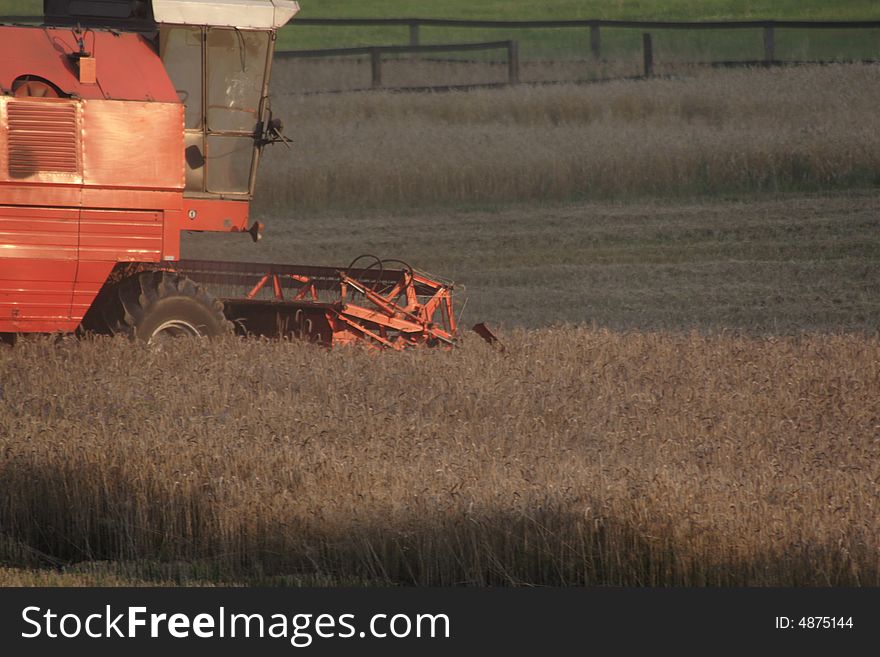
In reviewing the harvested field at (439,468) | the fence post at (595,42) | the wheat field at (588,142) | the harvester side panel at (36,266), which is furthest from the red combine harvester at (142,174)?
the fence post at (595,42)

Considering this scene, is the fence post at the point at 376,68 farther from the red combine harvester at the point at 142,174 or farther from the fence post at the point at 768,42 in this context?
the red combine harvester at the point at 142,174

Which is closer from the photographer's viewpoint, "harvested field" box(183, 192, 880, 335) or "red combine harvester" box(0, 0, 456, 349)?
"red combine harvester" box(0, 0, 456, 349)

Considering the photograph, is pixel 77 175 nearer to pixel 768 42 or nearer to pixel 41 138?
pixel 41 138

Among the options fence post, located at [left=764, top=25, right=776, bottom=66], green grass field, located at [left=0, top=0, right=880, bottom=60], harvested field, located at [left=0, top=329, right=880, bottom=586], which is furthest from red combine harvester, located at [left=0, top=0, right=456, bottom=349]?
green grass field, located at [left=0, top=0, right=880, bottom=60]

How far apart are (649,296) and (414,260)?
3.75m

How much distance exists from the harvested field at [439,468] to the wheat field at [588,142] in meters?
11.9

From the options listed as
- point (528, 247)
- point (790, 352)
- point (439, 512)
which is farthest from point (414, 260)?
point (439, 512)

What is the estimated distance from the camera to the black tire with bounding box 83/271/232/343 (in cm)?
1038

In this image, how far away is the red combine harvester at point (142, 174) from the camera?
33.0 feet

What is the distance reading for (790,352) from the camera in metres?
10.7

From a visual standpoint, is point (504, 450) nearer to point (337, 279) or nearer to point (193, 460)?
point (193, 460)

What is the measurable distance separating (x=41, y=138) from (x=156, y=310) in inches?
55.7

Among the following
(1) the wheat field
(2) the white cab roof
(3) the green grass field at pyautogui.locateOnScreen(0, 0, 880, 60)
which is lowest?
(2) the white cab roof

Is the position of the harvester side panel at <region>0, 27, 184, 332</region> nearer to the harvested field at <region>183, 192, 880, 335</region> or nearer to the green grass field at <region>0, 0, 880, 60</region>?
the harvested field at <region>183, 192, 880, 335</region>
